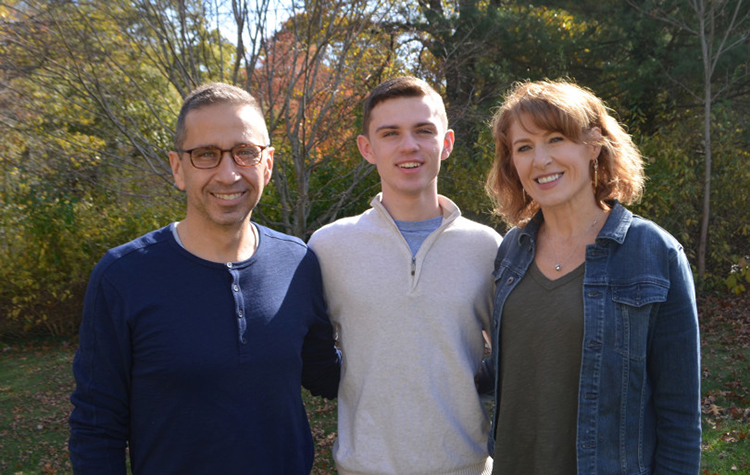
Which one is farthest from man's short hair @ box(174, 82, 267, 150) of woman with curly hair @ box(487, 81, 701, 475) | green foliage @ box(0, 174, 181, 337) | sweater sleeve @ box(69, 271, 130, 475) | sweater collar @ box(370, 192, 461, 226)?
green foliage @ box(0, 174, 181, 337)

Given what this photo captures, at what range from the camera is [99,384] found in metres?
2.14

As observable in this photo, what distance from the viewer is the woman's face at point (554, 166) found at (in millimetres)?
2387

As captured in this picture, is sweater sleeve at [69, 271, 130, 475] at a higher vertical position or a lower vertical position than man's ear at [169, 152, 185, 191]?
lower

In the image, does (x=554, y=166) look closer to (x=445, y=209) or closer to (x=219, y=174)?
(x=445, y=209)

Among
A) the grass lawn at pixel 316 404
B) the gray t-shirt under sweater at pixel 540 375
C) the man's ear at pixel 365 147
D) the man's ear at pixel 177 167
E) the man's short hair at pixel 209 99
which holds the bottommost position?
the grass lawn at pixel 316 404

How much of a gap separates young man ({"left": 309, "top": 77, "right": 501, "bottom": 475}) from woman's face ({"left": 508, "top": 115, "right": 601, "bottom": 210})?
0.44 meters

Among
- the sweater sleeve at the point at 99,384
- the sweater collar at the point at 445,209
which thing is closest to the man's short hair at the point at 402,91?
the sweater collar at the point at 445,209

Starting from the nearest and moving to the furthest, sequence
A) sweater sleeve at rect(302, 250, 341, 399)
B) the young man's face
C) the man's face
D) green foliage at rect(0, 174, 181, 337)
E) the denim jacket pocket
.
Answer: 1. the denim jacket pocket
2. the man's face
3. sweater sleeve at rect(302, 250, 341, 399)
4. the young man's face
5. green foliage at rect(0, 174, 181, 337)

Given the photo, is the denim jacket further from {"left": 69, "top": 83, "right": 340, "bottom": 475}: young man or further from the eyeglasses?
the eyeglasses

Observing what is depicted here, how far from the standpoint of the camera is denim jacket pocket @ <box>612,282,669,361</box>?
6.96ft

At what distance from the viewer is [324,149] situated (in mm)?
7551

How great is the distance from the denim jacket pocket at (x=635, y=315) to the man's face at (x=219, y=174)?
4.38 ft

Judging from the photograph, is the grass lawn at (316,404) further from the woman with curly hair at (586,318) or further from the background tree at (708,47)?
the woman with curly hair at (586,318)

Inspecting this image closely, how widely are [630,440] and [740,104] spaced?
11.2 m
